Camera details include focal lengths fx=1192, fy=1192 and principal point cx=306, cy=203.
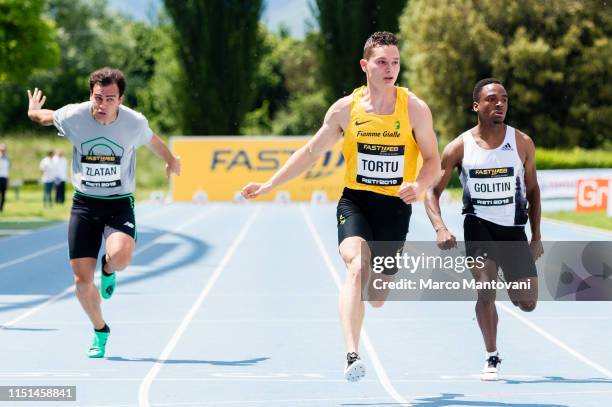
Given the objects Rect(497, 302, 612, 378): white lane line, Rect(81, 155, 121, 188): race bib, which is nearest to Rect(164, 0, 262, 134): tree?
Rect(497, 302, 612, 378): white lane line

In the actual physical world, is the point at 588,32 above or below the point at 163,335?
above

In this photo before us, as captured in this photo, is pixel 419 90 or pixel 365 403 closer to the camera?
pixel 365 403

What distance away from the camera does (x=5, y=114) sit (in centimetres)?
7500

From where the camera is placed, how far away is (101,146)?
8.55 metres

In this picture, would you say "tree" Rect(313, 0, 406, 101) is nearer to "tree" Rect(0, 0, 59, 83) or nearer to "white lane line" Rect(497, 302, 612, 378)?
"tree" Rect(0, 0, 59, 83)

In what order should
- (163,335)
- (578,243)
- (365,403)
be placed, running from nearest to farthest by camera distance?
1. (365,403)
2. (163,335)
3. (578,243)

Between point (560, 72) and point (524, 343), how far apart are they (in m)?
45.2

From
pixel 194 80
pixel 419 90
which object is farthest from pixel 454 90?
pixel 194 80

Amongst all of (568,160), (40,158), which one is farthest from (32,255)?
(40,158)

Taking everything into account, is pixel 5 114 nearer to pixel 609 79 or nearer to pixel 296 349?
pixel 609 79

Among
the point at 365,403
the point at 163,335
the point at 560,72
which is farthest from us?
the point at 560,72

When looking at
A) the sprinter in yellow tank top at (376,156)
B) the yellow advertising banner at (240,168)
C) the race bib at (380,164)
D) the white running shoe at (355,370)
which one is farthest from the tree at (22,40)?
the white running shoe at (355,370)

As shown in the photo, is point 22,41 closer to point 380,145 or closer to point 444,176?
point 444,176

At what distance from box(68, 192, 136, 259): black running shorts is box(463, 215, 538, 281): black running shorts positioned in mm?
2582
